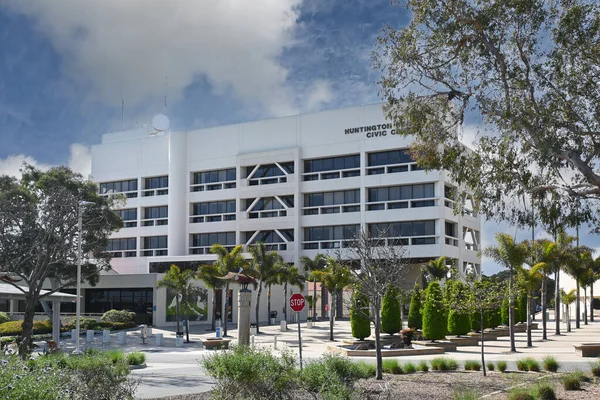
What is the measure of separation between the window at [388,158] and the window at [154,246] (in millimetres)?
24827

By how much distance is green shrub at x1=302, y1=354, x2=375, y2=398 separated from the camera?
46.1ft

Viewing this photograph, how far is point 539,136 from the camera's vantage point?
20.3 m

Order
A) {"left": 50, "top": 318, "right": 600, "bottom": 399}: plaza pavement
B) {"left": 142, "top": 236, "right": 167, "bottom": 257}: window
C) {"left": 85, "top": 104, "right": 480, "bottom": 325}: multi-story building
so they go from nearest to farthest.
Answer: {"left": 50, "top": 318, "right": 600, "bottom": 399}: plaza pavement
{"left": 85, "top": 104, "right": 480, "bottom": 325}: multi-story building
{"left": 142, "top": 236, "right": 167, "bottom": 257}: window

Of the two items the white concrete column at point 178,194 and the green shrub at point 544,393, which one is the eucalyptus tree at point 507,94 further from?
the white concrete column at point 178,194

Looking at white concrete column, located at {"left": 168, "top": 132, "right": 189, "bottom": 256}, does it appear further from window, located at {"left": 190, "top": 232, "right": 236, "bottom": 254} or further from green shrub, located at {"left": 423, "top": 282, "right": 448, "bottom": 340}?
green shrub, located at {"left": 423, "top": 282, "right": 448, "bottom": 340}

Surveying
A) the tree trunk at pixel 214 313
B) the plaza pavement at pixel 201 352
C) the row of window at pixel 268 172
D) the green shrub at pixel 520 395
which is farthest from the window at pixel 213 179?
the green shrub at pixel 520 395

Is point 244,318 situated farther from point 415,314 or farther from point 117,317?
point 117,317

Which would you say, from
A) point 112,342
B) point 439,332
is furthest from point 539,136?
point 112,342

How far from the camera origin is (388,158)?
214 ft

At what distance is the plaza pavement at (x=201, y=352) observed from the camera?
21609mm

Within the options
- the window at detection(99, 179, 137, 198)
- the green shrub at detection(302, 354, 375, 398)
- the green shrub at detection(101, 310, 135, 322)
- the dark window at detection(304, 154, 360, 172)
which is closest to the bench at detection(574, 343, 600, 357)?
the green shrub at detection(302, 354, 375, 398)

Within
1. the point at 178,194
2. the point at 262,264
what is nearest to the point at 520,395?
the point at 262,264

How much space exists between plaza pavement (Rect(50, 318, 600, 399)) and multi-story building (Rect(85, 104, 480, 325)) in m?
10.8

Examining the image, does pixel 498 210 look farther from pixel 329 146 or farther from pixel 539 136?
pixel 329 146
